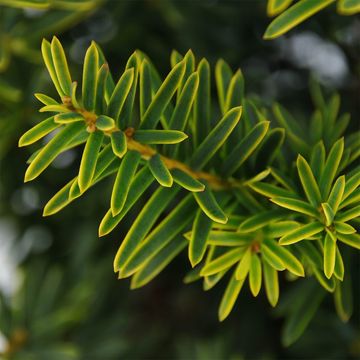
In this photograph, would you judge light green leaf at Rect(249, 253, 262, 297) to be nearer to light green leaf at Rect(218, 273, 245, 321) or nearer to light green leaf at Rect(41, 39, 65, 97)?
light green leaf at Rect(218, 273, 245, 321)

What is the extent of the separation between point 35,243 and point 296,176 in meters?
0.43

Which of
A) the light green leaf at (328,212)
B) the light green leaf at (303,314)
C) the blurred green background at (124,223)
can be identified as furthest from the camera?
the blurred green background at (124,223)

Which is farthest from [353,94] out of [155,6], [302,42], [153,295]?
[153,295]

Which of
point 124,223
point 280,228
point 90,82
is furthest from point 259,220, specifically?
point 124,223

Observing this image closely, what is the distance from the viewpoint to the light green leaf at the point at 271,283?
0.36m

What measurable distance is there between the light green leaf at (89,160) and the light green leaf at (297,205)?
9 cm

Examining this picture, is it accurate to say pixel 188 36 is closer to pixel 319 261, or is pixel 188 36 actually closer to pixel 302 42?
pixel 302 42

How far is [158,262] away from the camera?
0.39m

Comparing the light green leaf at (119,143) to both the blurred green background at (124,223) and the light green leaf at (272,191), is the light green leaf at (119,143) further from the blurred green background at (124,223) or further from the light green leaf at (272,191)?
the blurred green background at (124,223)

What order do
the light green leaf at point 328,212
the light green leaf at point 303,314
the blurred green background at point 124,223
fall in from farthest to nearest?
the blurred green background at point 124,223
the light green leaf at point 303,314
the light green leaf at point 328,212

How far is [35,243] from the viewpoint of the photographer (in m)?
0.73

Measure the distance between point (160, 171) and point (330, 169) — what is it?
0.30 ft

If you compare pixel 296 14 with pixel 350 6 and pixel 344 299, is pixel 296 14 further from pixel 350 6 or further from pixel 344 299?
pixel 344 299

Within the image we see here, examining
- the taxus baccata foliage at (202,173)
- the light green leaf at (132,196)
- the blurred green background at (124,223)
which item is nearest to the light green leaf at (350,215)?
the taxus baccata foliage at (202,173)
